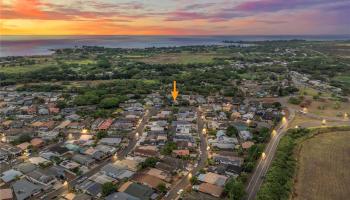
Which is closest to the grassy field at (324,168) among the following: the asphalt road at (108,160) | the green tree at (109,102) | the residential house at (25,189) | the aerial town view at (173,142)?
the aerial town view at (173,142)

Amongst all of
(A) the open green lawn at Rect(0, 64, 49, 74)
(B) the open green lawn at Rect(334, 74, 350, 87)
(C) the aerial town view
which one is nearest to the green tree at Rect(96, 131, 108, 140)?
(C) the aerial town view

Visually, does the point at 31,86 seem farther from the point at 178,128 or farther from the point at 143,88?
the point at 178,128

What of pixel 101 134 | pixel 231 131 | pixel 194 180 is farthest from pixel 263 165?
pixel 101 134

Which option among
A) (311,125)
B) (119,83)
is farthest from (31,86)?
(311,125)

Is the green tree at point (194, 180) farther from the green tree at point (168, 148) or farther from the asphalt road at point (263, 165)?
the green tree at point (168, 148)

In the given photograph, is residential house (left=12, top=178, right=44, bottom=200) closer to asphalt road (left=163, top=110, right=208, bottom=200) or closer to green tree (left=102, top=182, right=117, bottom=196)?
green tree (left=102, top=182, right=117, bottom=196)

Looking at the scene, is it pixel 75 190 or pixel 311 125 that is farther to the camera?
pixel 311 125

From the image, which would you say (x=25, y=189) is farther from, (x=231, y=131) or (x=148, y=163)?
(x=231, y=131)
